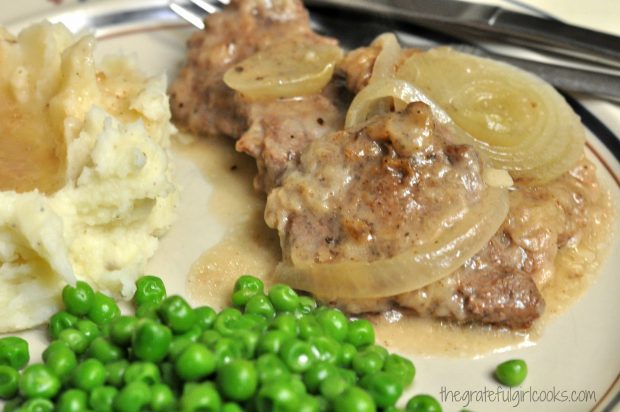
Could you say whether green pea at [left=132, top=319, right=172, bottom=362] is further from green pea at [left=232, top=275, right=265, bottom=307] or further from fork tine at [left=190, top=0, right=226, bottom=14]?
fork tine at [left=190, top=0, right=226, bottom=14]

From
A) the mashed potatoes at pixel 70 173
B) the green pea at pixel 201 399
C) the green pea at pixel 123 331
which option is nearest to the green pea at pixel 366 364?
the green pea at pixel 201 399

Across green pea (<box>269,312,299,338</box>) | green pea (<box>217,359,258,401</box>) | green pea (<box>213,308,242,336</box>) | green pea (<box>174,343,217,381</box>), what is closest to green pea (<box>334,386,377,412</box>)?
green pea (<box>217,359,258,401</box>)

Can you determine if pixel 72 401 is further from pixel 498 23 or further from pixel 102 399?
pixel 498 23

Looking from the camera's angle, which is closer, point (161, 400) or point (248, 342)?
point (161, 400)

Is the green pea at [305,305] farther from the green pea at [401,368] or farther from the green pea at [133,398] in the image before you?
the green pea at [133,398]

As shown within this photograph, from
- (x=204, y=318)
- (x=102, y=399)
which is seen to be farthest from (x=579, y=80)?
(x=102, y=399)

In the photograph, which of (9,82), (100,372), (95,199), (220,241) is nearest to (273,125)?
(220,241)

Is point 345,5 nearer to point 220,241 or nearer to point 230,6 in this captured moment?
point 230,6
